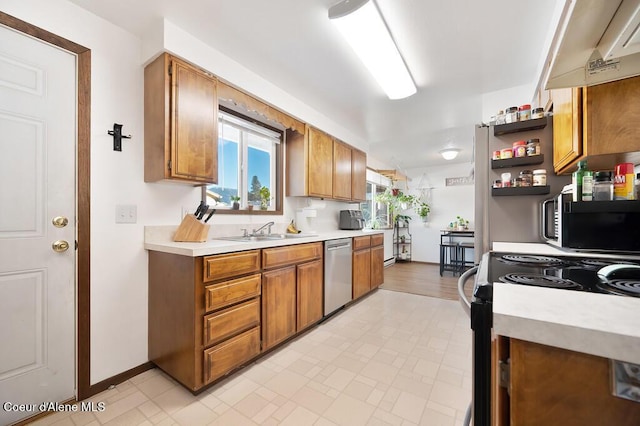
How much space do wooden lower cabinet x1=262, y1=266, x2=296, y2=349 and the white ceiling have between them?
1.78 meters

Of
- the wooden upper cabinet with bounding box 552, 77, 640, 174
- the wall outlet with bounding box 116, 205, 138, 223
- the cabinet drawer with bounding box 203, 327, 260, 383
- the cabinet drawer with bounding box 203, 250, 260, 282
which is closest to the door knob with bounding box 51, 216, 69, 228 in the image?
the wall outlet with bounding box 116, 205, 138, 223

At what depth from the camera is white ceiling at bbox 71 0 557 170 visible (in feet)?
5.36

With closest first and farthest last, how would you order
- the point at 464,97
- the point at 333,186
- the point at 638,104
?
the point at 638,104, the point at 464,97, the point at 333,186

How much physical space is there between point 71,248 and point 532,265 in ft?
8.09

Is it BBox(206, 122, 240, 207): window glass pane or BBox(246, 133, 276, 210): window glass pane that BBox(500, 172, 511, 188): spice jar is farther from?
BBox(206, 122, 240, 207): window glass pane

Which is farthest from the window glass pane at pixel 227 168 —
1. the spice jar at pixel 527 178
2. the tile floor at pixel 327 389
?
the spice jar at pixel 527 178

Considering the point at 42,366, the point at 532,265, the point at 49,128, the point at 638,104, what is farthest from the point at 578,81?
the point at 42,366

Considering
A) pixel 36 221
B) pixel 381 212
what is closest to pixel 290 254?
pixel 36 221

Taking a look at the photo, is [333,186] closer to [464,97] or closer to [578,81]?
[464,97]

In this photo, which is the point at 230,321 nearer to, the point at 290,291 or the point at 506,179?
the point at 290,291

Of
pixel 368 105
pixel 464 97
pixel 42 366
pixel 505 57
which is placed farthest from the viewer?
pixel 368 105

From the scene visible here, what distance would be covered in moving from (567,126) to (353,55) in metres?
1.52

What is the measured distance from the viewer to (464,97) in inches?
111

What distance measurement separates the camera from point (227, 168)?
8.49ft
